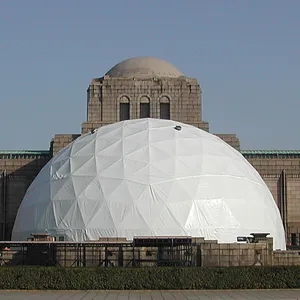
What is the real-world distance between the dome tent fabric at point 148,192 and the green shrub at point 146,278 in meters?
16.2

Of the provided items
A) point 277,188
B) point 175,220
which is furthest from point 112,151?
point 277,188

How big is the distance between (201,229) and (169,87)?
2534 cm

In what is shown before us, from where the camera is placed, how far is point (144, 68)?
8131cm

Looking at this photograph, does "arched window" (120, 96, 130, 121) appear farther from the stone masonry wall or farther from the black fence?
the black fence

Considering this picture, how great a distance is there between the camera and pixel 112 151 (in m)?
61.9

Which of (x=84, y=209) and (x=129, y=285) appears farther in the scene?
(x=84, y=209)

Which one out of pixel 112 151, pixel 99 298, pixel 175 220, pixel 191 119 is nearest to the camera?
pixel 99 298

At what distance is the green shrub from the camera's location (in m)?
39.3

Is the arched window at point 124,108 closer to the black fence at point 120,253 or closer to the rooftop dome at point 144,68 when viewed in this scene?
the rooftop dome at point 144,68

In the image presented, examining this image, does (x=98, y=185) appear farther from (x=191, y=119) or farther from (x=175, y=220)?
(x=191, y=119)

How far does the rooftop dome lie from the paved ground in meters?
44.0

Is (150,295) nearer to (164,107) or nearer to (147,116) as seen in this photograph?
(147,116)

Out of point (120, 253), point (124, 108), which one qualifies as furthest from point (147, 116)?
point (120, 253)

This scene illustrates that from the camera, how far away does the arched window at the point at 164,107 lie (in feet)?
258
